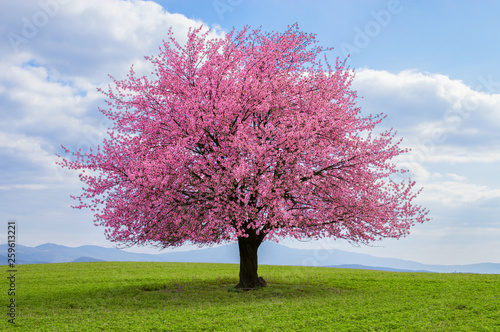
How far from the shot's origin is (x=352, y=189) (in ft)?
75.3

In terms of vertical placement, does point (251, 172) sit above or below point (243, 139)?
below

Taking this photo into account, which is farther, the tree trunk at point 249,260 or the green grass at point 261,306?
the tree trunk at point 249,260

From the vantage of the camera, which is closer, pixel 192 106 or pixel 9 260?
pixel 9 260

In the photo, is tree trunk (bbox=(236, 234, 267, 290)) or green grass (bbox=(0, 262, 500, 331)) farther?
tree trunk (bbox=(236, 234, 267, 290))

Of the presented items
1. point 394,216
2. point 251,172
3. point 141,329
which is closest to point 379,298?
point 394,216

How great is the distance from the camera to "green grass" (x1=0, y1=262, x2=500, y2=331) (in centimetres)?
1508

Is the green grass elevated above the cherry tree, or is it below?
below

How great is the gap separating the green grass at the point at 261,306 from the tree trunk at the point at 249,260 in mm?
1042

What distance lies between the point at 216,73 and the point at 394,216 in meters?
12.9

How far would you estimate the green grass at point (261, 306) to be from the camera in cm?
1508

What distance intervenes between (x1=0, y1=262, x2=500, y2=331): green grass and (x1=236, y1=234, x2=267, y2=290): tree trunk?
3.42 feet

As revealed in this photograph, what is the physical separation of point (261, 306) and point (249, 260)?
604 cm

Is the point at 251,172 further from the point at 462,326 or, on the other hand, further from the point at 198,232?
the point at 462,326

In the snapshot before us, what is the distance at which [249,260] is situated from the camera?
24.5 meters
